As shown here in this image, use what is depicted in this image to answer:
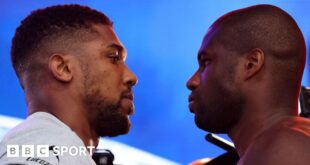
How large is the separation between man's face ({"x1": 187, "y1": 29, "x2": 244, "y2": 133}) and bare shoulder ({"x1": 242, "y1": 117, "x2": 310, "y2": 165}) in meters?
0.14

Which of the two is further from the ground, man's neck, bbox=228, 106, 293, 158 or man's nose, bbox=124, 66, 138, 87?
man's nose, bbox=124, 66, 138, 87

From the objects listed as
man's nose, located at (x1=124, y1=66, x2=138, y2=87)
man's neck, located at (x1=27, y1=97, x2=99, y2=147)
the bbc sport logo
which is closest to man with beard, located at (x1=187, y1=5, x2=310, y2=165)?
man's nose, located at (x1=124, y1=66, x2=138, y2=87)

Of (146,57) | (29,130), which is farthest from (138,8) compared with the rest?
(29,130)

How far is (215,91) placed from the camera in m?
1.48

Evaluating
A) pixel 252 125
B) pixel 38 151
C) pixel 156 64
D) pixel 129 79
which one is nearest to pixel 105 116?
pixel 129 79

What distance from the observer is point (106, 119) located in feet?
4.66

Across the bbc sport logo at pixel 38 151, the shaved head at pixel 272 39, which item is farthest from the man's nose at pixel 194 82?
the bbc sport logo at pixel 38 151

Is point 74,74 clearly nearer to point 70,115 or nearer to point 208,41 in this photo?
point 70,115

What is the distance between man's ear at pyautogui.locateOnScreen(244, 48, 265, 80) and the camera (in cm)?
140

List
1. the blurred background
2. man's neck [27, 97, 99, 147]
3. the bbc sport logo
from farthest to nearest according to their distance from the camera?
the blurred background, man's neck [27, 97, 99, 147], the bbc sport logo

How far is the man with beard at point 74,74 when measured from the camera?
4.54 ft

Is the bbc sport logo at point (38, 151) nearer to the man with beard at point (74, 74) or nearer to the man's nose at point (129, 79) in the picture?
the man with beard at point (74, 74)

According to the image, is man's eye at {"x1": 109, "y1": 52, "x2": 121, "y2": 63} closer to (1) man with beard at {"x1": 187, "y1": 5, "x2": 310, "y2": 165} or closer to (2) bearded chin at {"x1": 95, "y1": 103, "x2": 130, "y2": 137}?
(2) bearded chin at {"x1": 95, "y1": 103, "x2": 130, "y2": 137}

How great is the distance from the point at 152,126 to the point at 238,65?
648mm
